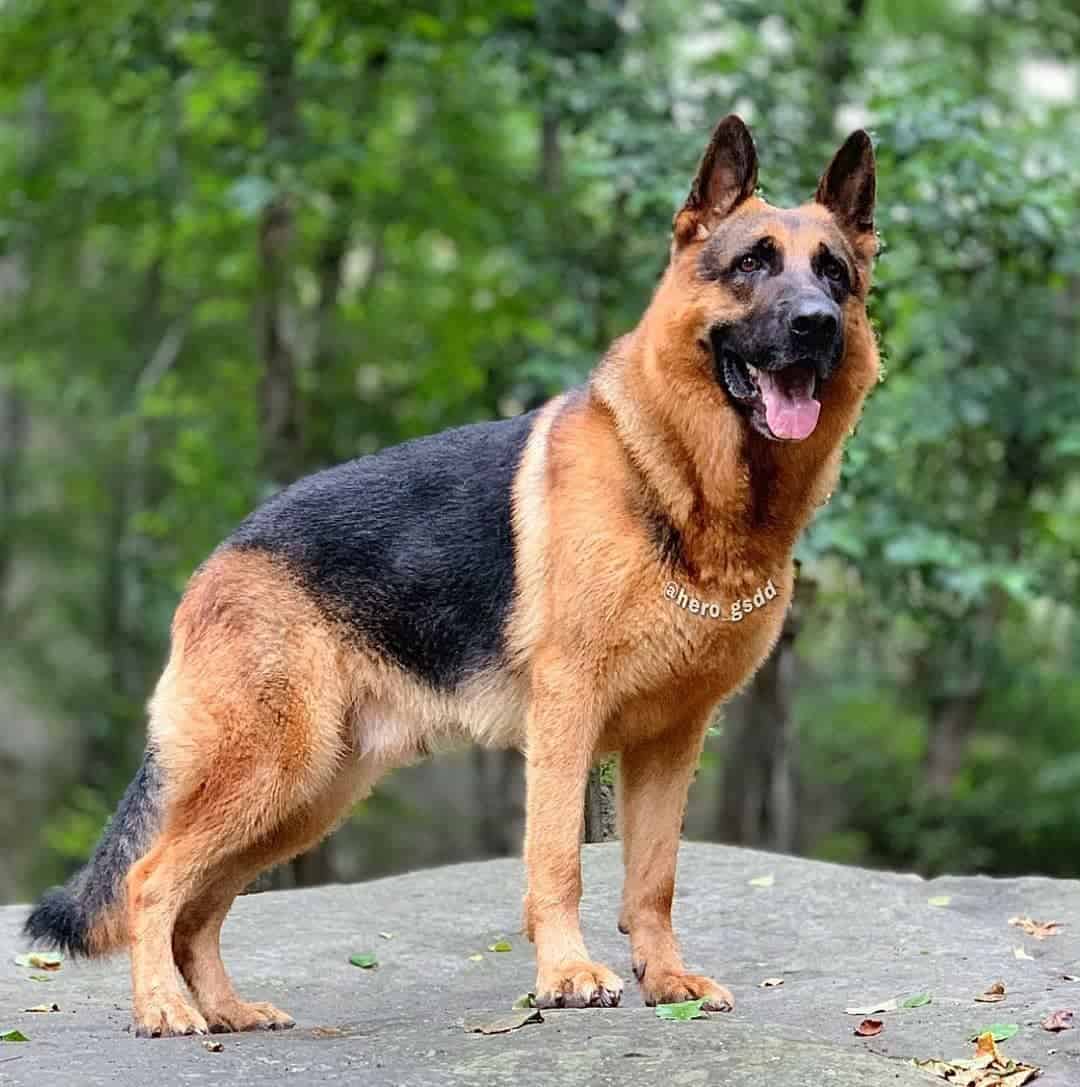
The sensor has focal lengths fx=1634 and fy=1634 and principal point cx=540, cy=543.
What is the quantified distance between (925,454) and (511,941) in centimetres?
639

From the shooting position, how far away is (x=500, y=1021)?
4895 mm

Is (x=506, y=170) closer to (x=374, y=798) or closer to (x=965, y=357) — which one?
(x=965, y=357)

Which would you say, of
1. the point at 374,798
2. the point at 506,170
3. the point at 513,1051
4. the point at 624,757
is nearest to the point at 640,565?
the point at 624,757

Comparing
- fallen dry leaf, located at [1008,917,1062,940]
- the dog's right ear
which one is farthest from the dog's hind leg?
fallen dry leaf, located at [1008,917,1062,940]

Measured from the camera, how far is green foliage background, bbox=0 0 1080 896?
1007cm

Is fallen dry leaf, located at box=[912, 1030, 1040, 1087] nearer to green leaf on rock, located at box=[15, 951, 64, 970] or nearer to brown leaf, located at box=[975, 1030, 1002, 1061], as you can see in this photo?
brown leaf, located at box=[975, 1030, 1002, 1061]

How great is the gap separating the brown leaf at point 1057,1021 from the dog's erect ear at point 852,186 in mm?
2521

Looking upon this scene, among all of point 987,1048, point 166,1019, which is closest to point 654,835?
point 987,1048

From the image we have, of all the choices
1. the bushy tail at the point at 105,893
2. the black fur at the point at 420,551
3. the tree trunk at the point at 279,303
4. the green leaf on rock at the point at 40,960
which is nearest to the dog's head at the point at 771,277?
the black fur at the point at 420,551

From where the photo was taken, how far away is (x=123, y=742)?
1695 centimetres

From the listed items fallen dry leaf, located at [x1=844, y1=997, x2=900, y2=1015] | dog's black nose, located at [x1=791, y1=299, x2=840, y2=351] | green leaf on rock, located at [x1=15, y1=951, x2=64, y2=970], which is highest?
dog's black nose, located at [x1=791, y1=299, x2=840, y2=351]

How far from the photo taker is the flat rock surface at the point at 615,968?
432 centimetres

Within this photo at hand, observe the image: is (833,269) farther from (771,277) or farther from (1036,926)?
(1036,926)

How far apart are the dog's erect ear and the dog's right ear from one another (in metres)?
0.25
